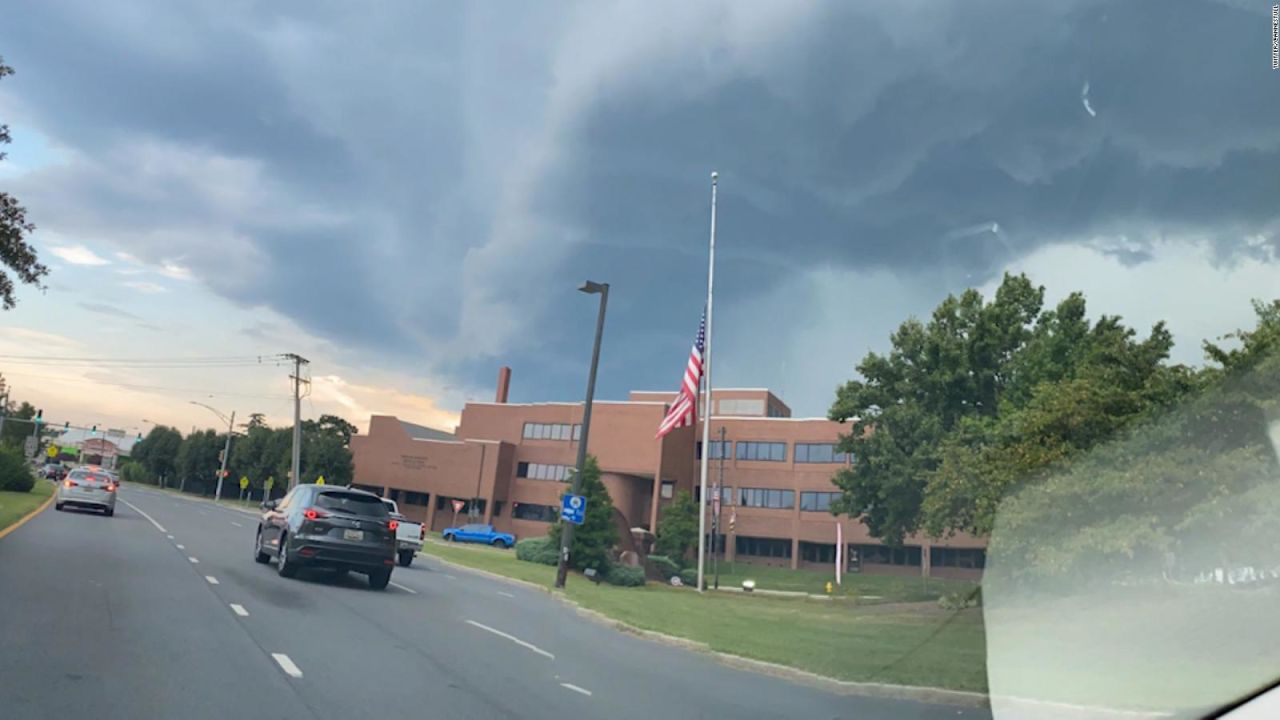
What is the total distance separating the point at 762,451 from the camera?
70.4 metres

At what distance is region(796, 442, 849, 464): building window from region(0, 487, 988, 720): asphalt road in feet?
170

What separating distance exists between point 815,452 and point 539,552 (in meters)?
30.8

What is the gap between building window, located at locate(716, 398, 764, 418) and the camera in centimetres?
8025

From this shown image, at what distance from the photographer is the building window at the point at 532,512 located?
7438 centimetres

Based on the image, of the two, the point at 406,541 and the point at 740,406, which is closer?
the point at 406,541

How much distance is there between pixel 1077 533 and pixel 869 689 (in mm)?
3497

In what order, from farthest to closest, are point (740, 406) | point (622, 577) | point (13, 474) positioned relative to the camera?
point (740, 406), point (13, 474), point (622, 577)

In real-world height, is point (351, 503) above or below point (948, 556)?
below

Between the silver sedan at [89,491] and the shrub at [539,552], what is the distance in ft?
59.4

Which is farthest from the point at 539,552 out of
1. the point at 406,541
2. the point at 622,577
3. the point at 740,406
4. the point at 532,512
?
the point at 740,406

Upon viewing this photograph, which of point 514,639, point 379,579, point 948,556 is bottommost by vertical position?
point 514,639

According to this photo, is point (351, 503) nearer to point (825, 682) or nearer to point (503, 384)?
point (825, 682)

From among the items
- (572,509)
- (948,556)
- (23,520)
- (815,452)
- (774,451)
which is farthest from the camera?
(774,451)

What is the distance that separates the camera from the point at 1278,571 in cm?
687
